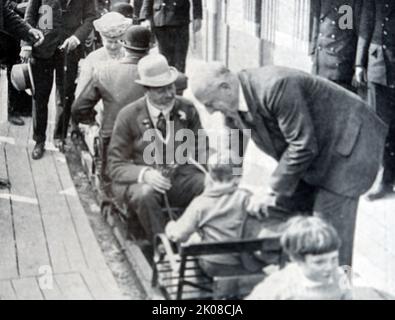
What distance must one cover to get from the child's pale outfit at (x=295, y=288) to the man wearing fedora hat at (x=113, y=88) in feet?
3.31

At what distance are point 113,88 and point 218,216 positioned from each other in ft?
2.90

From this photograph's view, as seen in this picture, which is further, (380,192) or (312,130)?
Result: (380,192)

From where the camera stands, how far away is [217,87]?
2791mm

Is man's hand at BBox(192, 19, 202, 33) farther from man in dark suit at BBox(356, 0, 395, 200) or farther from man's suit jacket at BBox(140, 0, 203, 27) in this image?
man in dark suit at BBox(356, 0, 395, 200)

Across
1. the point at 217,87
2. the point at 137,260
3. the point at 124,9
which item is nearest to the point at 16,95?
the point at 124,9

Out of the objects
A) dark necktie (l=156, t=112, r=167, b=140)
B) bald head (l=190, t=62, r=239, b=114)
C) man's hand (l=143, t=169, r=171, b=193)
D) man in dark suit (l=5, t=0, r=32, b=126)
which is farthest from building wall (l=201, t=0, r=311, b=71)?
man in dark suit (l=5, t=0, r=32, b=126)

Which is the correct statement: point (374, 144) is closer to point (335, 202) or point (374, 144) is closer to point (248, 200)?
point (335, 202)

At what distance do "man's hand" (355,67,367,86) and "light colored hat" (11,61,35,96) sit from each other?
157cm

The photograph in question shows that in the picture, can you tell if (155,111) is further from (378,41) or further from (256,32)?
(378,41)

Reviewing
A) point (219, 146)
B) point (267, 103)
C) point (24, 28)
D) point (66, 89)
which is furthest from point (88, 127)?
point (267, 103)

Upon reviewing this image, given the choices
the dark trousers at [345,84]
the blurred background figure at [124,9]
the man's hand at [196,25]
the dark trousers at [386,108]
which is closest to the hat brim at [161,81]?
the man's hand at [196,25]

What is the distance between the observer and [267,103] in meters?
2.82

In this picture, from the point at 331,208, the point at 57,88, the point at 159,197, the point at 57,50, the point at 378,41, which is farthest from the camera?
the point at 378,41

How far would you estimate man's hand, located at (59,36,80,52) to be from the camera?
11.6ft
